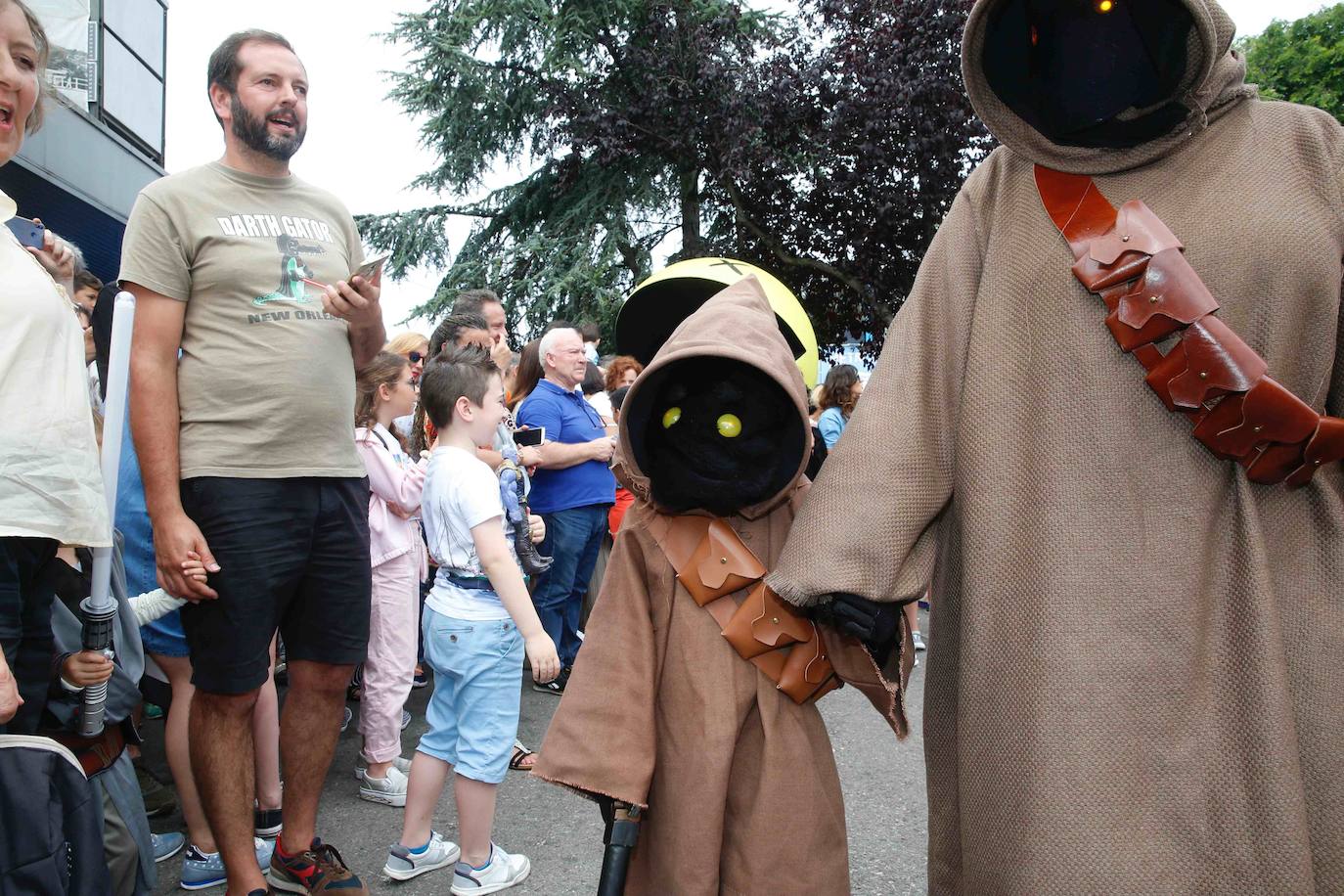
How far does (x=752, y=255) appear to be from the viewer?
16.4 meters

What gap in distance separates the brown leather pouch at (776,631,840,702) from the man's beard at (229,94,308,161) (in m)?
1.90

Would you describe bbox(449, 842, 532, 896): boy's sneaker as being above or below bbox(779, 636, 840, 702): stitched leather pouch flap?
below

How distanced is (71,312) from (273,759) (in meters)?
1.96

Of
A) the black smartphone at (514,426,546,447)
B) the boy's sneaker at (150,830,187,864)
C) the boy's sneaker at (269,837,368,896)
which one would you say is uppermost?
the black smartphone at (514,426,546,447)

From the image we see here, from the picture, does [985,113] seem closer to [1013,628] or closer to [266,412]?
[1013,628]

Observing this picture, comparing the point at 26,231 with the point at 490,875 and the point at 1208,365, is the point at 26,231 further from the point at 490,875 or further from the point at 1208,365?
the point at 1208,365

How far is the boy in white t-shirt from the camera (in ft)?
9.70

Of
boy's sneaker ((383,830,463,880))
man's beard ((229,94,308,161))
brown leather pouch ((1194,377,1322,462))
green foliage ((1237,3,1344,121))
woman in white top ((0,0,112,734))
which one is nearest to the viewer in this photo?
brown leather pouch ((1194,377,1322,462))

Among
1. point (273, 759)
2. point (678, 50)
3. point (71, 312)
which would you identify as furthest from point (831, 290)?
point (71, 312)

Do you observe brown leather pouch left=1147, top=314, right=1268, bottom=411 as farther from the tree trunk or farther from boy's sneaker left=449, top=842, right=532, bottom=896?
the tree trunk

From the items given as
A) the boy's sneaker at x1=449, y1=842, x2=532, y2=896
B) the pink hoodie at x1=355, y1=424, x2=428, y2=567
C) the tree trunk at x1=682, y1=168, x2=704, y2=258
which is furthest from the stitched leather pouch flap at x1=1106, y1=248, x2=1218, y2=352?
the tree trunk at x1=682, y1=168, x2=704, y2=258

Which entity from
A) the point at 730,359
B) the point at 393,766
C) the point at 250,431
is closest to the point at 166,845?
the point at 393,766

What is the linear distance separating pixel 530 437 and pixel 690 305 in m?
2.61

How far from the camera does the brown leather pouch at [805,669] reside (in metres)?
2.04
